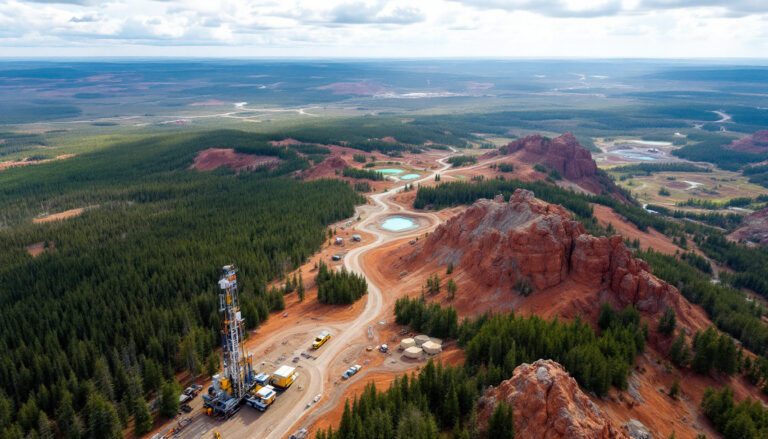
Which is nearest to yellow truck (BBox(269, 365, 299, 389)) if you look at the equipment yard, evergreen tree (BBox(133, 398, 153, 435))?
the equipment yard

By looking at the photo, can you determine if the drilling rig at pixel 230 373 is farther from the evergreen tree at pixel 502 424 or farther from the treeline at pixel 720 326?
the treeline at pixel 720 326

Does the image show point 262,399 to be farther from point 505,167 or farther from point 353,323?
point 505,167

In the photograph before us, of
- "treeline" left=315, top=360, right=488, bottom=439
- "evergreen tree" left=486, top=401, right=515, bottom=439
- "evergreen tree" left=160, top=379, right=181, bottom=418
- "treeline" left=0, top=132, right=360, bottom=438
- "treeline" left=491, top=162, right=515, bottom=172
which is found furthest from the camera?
"treeline" left=491, top=162, right=515, bottom=172

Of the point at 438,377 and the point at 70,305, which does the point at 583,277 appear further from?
the point at 70,305

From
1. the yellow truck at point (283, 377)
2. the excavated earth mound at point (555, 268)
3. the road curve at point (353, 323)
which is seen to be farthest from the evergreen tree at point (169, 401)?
the excavated earth mound at point (555, 268)

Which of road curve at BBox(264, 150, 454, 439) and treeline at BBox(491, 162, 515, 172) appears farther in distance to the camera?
treeline at BBox(491, 162, 515, 172)

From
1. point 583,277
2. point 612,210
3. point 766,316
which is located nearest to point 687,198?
point 612,210

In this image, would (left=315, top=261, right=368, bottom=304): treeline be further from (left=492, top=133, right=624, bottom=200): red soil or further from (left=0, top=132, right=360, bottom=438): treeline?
(left=492, top=133, right=624, bottom=200): red soil
